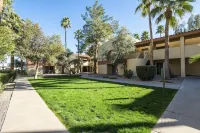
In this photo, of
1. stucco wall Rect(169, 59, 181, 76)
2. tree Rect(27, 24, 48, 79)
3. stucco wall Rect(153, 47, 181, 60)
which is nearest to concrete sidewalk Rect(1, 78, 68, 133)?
tree Rect(27, 24, 48, 79)

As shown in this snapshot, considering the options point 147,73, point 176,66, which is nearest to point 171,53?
point 176,66

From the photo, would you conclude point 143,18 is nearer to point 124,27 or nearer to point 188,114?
point 124,27

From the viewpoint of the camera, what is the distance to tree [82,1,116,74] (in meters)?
34.5

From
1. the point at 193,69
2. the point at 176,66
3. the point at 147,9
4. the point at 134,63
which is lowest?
the point at 193,69

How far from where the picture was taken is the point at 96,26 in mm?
34656

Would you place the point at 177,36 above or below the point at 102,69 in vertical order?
above

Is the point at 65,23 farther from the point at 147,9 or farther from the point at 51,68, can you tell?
the point at 147,9

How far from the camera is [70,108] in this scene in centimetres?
820

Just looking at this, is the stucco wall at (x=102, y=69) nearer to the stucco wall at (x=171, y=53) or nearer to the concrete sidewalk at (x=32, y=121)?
the stucco wall at (x=171, y=53)

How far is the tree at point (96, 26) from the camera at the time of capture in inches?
1358

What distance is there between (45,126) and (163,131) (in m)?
3.50

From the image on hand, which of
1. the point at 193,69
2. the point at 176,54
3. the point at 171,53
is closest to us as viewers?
the point at 176,54

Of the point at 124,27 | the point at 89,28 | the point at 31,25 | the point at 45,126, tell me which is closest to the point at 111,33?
the point at 89,28

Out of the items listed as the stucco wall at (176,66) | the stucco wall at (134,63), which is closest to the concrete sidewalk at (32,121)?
the stucco wall at (134,63)
